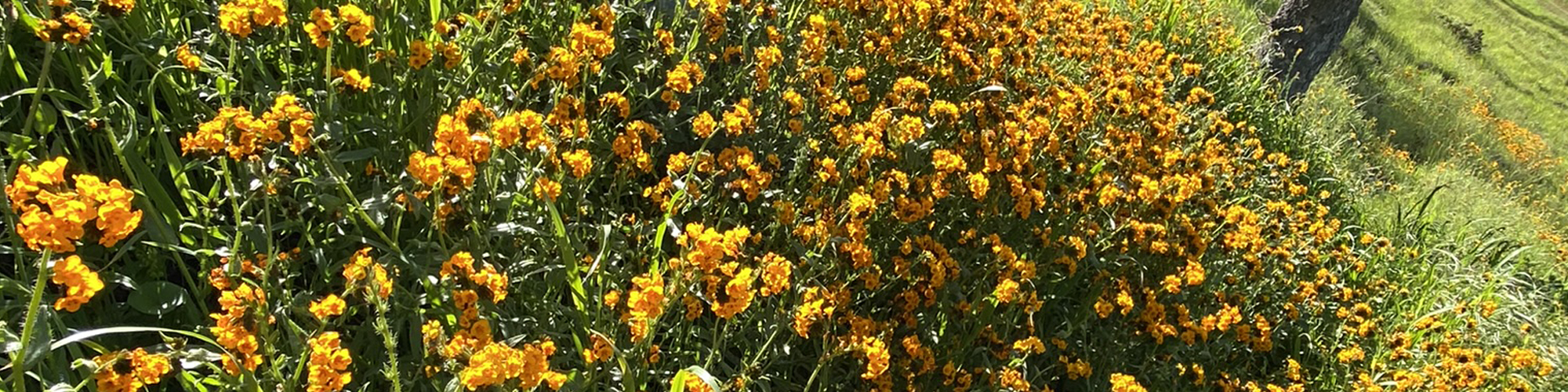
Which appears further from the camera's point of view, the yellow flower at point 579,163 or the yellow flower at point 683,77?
the yellow flower at point 683,77

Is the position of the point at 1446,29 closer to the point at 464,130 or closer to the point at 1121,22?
the point at 1121,22

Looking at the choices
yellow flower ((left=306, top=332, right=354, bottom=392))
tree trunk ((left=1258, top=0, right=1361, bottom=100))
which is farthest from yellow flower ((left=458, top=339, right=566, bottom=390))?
tree trunk ((left=1258, top=0, right=1361, bottom=100))

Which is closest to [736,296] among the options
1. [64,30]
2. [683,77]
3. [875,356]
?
[875,356]

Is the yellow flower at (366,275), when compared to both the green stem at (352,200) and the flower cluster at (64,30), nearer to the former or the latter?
the green stem at (352,200)

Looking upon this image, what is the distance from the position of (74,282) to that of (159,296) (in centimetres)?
48

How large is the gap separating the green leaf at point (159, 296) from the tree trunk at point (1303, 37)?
591 centimetres

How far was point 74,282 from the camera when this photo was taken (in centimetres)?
100

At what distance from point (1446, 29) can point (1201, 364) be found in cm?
1435

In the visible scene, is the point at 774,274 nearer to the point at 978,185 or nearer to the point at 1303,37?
the point at 978,185

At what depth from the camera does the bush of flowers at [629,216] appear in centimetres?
132

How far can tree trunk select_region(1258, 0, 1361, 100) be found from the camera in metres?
5.85

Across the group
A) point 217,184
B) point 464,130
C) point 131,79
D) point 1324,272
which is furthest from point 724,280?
point 1324,272

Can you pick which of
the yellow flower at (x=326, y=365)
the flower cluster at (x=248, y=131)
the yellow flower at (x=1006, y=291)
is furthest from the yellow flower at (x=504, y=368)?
the yellow flower at (x=1006, y=291)

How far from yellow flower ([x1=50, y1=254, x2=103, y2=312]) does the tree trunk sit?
610 centimetres
